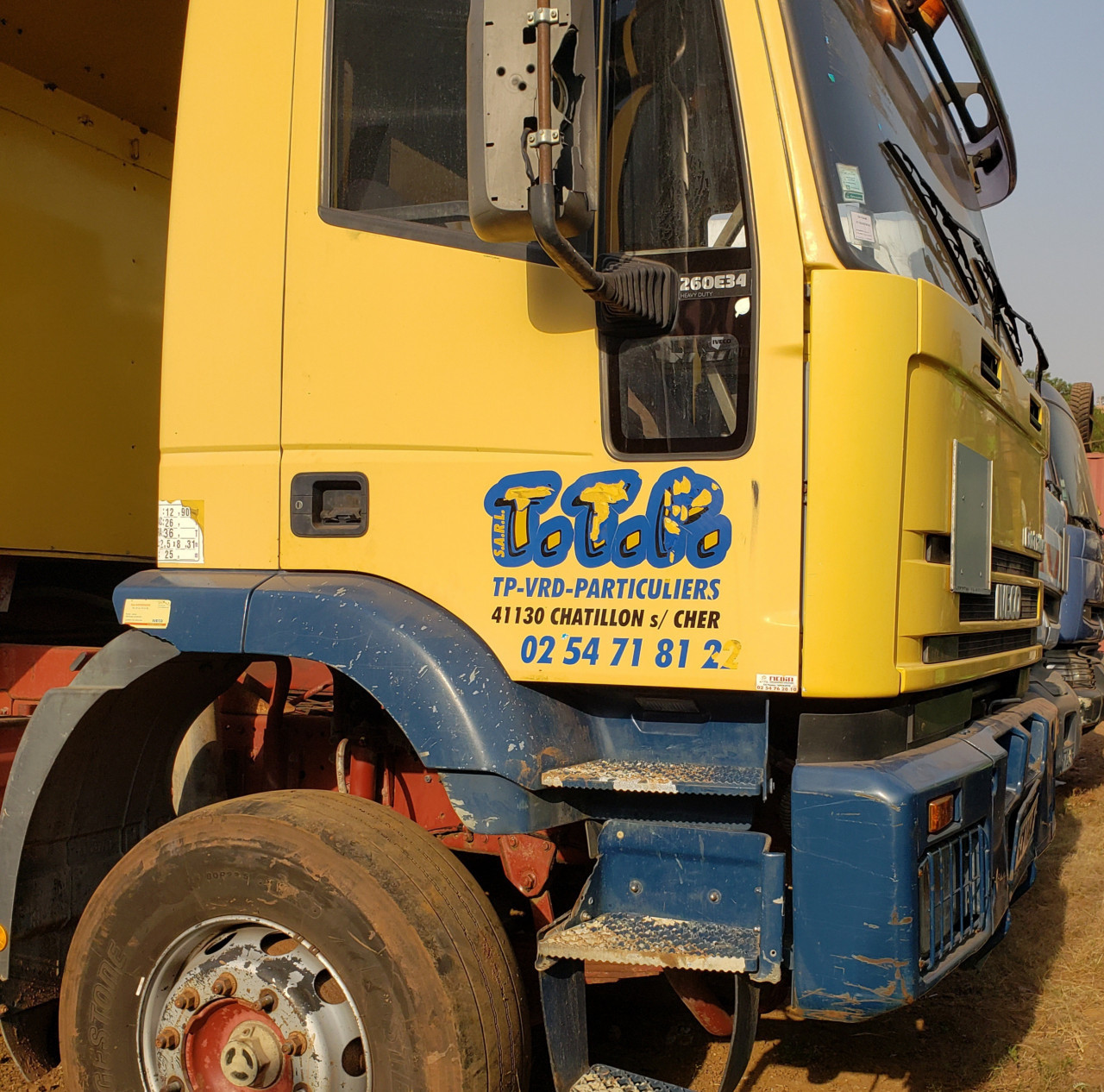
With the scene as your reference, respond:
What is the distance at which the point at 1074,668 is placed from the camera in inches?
281

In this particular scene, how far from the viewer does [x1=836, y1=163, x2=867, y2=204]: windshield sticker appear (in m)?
2.43

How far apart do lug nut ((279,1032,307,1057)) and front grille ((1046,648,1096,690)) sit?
5.95 meters

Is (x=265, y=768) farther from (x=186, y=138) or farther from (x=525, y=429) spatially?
(x=186, y=138)

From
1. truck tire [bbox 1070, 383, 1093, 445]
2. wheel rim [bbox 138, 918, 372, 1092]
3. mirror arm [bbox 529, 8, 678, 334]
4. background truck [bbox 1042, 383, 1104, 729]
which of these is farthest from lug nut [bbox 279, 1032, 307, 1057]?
truck tire [bbox 1070, 383, 1093, 445]

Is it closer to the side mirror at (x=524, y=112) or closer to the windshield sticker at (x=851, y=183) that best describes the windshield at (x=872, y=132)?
the windshield sticker at (x=851, y=183)

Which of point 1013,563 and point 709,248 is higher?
point 709,248

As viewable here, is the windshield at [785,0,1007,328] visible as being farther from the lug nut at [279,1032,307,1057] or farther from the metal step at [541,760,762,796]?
the lug nut at [279,1032,307,1057]

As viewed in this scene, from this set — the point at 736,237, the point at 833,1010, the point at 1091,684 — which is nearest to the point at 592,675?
the point at 833,1010

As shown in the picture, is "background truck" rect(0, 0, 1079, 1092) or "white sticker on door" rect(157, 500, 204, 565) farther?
"white sticker on door" rect(157, 500, 204, 565)

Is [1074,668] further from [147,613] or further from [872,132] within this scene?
[147,613]

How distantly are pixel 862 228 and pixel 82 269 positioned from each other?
267 cm

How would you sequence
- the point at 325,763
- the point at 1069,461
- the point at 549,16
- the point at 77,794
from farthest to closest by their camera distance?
the point at 1069,461 → the point at 325,763 → the point at 77,794 → the point at 549,16

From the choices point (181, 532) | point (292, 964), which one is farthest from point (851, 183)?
point (292, 964)

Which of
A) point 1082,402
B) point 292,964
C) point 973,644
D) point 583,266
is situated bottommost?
point 292,964
